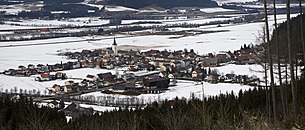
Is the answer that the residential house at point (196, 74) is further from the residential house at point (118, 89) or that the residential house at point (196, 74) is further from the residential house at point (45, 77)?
the residential house at point (45, 77)

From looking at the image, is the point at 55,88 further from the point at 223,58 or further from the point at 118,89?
the point at 223,58

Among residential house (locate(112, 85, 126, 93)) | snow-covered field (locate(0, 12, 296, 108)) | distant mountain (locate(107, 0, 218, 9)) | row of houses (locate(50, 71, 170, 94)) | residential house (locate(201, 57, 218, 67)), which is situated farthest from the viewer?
distant mountain (locate(107, 0, 218, 9))

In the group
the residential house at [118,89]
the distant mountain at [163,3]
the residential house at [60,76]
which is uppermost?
the distant mountain at [163,3]

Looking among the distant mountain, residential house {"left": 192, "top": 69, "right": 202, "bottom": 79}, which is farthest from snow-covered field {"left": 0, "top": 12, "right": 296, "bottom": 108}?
the distant mountain

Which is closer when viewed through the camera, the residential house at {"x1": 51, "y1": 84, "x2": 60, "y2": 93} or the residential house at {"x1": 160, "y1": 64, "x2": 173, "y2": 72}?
the residential house at {"x1": 51, "y1": 84, "x2": 60, "y2": 93}

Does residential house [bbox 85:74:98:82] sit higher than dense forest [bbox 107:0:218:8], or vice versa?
dense forest [bbox 107:0:218:8]

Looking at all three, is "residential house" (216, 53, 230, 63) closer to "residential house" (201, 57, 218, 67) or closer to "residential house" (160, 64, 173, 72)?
"residential house" (201, 57, 218, 67)

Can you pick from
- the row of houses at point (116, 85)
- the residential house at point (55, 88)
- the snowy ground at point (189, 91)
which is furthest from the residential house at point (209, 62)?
the residential house at point (55, 88)

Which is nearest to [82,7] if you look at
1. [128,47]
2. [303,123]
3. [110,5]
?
[110,5]

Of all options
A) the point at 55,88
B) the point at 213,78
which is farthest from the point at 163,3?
the point at 55,88
